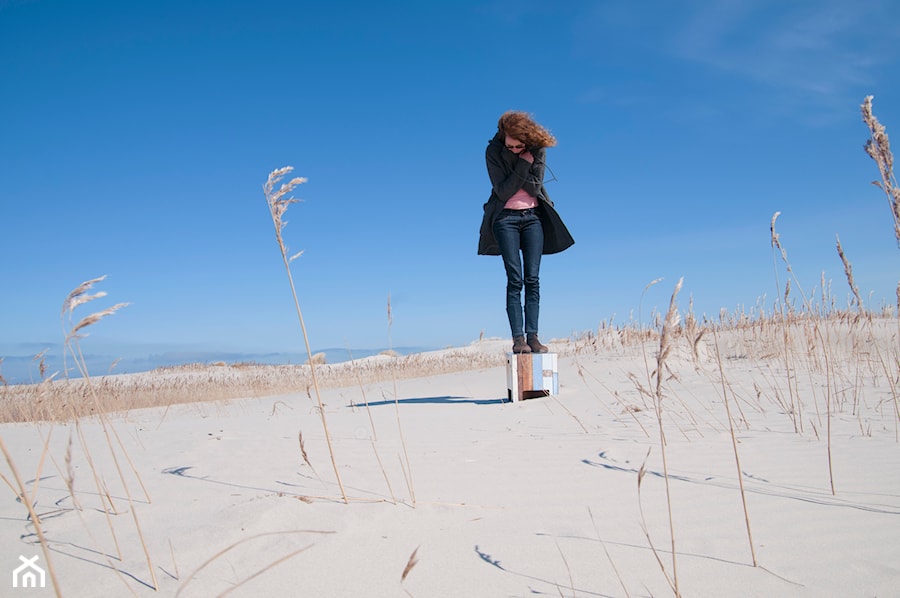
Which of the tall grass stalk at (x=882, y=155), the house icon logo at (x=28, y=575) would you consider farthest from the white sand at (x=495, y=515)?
the tall grass stalk at (x=882, y=155)

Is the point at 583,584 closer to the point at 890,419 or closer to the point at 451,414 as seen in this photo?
the point at 890,419

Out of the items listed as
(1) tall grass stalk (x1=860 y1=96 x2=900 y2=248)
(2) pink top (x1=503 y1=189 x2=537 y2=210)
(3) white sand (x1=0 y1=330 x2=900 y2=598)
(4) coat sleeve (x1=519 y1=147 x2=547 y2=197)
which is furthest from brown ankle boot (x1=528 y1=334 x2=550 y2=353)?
(1) tall grass stalk (x1=860 y1=96 x2=900 y2=248)

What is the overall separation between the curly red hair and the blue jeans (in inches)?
24.3

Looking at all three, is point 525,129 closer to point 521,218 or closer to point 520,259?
point 521,218

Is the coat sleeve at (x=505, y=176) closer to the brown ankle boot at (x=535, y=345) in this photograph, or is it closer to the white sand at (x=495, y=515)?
the brown ankle boot at (x=535, y=345)

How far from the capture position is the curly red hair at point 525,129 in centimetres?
461

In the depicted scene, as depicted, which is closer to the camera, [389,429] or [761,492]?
[761,492]

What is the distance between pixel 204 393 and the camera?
30.2 ft

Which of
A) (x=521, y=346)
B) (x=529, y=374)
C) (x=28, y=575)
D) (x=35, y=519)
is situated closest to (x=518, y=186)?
(x=521, y=346)

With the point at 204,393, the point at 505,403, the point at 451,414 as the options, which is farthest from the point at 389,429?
the point at 204,393

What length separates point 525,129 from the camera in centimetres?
461

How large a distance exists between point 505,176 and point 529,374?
1.75 meters

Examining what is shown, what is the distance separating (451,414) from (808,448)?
8.06ft

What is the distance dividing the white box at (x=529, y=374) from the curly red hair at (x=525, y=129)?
1.81 m
